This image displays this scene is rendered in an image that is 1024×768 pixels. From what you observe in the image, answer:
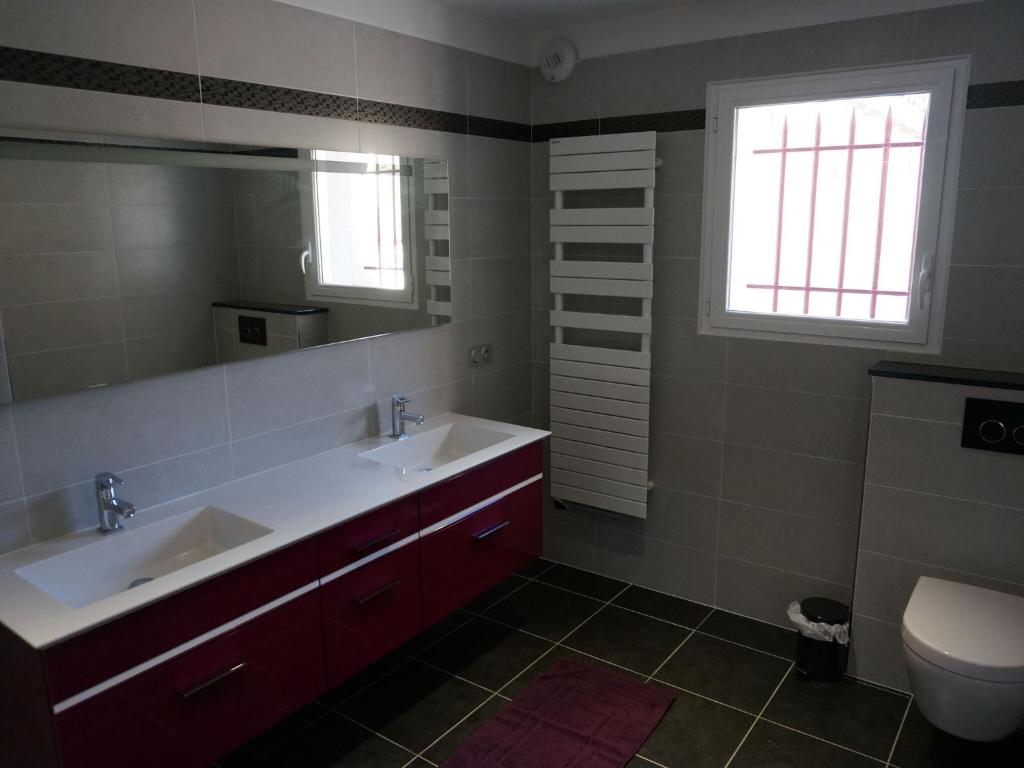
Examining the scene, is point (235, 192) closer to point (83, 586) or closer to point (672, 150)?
point (83, 586)

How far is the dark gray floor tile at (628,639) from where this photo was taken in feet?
9.48

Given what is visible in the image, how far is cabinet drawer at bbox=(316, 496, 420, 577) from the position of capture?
6.95 ft

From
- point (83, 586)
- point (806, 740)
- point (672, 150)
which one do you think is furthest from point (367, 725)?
point (672, 150)

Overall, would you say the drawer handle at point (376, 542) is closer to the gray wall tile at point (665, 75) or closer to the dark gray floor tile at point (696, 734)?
the dark gray floor tile at point (696, 734)

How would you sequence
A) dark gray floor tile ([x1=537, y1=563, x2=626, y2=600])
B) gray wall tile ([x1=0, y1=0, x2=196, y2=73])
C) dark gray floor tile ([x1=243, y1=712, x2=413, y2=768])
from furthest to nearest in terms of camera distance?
dark gray floor tile ([x1=537, y1=563, x2=626, y2=600])
dark gray floor tile ([x1=243, y1=712, x2=413, y2=768])
gray wall tile ([x1=0, y1=0, x2=196, y2=73])

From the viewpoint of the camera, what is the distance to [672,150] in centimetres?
304

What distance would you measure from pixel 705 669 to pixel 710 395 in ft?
3.43

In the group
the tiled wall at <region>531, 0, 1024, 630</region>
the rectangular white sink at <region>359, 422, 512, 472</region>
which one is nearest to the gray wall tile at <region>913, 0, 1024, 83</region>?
the tiled wall at <region>531, 0, 1024, 630</region>

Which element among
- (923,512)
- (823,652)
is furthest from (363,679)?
(923,512)

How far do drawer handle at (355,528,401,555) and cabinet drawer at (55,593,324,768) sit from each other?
0.18m

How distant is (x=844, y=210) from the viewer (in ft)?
9.23

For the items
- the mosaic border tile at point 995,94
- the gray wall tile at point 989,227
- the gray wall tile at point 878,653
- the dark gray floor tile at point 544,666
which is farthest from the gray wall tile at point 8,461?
the mosaic border tile at point 995,94

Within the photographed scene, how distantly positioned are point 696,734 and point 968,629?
0.87 m

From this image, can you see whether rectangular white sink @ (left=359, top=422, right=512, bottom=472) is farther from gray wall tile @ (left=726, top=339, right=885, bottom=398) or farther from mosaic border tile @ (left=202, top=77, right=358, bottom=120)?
mosaic border tile @ (left=202, top=77, right=358, bottom=120)
